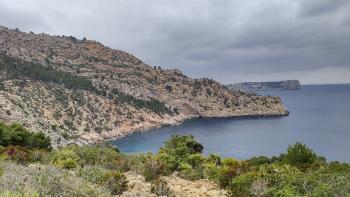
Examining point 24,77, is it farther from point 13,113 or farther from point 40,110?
point 13,113

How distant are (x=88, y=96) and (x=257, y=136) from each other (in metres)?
58.3

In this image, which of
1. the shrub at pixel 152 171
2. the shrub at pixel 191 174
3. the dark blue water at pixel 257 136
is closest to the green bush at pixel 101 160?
the shrub at pixel 152 171

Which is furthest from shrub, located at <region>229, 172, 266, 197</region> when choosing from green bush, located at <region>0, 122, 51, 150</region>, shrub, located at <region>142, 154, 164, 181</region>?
green bush, located at <region>0, 122, 51, 150</region>

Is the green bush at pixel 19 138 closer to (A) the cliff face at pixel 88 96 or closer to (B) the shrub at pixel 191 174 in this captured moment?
(B) the shrub at pixel 191 174

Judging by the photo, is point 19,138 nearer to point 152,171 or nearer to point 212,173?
point 152,171

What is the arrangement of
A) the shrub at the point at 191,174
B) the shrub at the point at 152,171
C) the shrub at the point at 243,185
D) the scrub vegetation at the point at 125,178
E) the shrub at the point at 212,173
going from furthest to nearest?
1. the shrub at the point at 191,174
2. the shrub at the point at 212,173
3. the shrub at the point at 152,171
4. the shrub at the point at 243,185
5. the scrub vegetation at the point at 125,178

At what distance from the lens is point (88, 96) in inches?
5330

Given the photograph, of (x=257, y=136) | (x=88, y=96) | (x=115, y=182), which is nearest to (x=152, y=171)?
(x=115, y=182)

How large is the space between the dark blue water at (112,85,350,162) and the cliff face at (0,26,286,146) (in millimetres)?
10480

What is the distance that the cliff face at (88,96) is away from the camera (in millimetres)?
102812

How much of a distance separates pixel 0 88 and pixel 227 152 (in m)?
56.7

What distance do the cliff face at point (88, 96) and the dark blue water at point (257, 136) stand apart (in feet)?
34.4

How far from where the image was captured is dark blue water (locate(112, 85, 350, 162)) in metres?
100

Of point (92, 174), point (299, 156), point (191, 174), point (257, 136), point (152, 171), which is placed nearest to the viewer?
point (92, 174)
